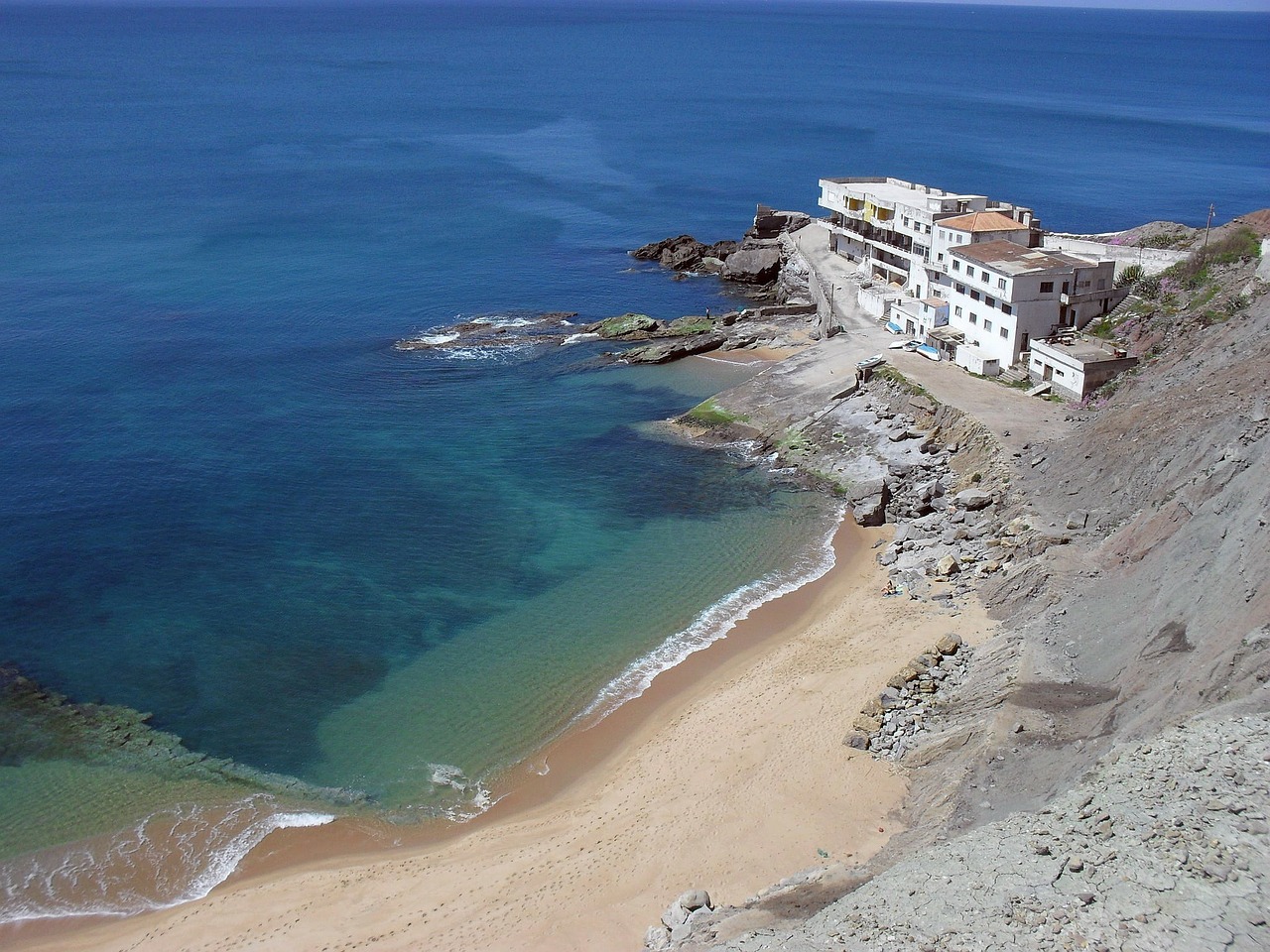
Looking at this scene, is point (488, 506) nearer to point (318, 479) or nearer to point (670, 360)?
point (318, 479)

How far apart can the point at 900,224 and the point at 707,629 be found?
40825 millimetres

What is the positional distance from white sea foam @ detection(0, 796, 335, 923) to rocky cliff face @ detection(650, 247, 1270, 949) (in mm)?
14574

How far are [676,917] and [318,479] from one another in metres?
34.5

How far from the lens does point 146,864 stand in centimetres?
3142

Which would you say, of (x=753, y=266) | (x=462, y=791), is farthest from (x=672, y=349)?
(x=462, y=791)

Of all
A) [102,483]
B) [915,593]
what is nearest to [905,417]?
[915,593]

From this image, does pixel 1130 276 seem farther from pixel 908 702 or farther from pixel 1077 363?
pixel 908 702

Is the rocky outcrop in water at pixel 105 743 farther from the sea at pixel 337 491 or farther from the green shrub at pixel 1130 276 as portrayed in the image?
the green shrub at pixel 1130 276

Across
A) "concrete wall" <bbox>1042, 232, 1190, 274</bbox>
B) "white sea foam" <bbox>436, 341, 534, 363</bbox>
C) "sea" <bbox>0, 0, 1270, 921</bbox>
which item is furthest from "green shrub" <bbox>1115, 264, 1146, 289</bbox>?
"white sea foam" <bbox>436, 341, 534, 363</bbox>

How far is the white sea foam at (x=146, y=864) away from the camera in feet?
99.1

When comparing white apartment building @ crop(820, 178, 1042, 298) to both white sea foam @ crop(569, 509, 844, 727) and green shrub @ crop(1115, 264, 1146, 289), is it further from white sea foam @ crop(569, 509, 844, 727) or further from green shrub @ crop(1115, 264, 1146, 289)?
white sea foam @ crop(569, 509, 844, 727)

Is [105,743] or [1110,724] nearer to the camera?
[1110,724]

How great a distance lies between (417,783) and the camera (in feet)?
113

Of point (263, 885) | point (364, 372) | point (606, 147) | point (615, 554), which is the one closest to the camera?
point (263, 885)
